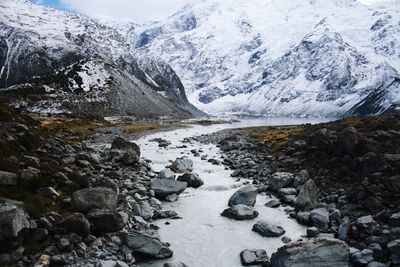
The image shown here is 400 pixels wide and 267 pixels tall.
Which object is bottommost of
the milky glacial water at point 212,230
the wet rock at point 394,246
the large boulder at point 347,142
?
the milky glacial water at point 212,230

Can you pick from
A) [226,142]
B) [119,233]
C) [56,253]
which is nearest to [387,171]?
[119,233]

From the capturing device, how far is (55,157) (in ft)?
107

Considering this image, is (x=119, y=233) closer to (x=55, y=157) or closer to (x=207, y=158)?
(x=55, y=157)

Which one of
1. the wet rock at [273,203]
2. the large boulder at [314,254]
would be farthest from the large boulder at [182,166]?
the large boulder at [314,254]

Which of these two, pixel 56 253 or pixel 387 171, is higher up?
pixel 387 171

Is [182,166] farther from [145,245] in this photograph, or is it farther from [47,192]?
[145,245]

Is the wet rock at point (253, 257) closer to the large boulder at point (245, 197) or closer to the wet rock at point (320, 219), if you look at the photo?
the wet rock at point (320, 219)

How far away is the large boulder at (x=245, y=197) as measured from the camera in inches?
1215

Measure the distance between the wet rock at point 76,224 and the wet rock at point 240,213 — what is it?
1024 centimetres

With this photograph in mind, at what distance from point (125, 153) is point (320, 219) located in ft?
74.5

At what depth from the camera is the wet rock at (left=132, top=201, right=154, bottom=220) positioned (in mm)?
26828

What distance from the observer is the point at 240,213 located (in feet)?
92.8

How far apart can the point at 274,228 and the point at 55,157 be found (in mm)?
17285

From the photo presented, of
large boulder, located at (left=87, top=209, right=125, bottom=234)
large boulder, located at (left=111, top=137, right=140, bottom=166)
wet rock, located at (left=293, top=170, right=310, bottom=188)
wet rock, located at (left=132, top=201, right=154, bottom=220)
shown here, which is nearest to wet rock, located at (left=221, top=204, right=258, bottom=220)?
wet rock, located at (left=132, top=201, right=154, bottom=220)
